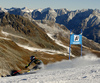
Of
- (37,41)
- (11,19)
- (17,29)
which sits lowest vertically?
(37,41)

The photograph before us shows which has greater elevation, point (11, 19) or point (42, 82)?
point (11, 19)

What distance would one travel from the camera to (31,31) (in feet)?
427

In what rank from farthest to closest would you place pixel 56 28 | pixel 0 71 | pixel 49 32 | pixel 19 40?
pixel 56 28, pixel 49 32, pixel 19 40, pixel 0 71

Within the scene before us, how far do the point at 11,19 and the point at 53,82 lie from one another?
12918 centimetres

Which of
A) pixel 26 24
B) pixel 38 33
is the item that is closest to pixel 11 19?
pixel 26 24

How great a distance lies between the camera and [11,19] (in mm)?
134250

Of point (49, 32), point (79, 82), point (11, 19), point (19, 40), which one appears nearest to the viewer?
point (79, 82)

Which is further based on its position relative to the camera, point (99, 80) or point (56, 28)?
point (56, 28)

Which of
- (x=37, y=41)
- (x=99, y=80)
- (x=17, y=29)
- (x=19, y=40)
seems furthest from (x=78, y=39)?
(x=17, y=29)

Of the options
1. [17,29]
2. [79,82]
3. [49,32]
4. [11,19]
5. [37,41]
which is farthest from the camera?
[49,32]

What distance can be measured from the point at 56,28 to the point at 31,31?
233 ft

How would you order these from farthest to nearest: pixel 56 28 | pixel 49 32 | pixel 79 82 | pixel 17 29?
pixel 56 28, pixel 49 32, pixel 17 29, pixel 79 82

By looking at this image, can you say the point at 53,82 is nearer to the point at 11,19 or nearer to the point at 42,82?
the point at 42,82

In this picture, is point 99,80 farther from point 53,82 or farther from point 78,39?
point 78,39
